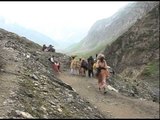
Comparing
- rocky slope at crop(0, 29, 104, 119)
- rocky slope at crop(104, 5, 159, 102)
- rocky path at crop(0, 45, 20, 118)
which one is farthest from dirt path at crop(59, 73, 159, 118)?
rocky slope at crop(104, 5, 159, 102)

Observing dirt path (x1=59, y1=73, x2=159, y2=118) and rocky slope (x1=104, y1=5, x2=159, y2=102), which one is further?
rocky slope (x1=104, y1=5, x2=159, y2=102)

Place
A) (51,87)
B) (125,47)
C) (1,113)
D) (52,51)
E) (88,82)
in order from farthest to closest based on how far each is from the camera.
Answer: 1. (125,47)
2. (52,51)
3. (88,82)
4. (51,87)
5. (1,113)

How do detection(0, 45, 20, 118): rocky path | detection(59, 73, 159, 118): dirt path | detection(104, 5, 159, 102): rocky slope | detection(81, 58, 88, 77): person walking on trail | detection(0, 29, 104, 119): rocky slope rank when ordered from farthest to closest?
detection(104, 5, 159, 102): rocky slope, detection(81, 58, 88, 77): person walking on trail, detection(59, 73, 159, 118): dirt path, detection(0, 29, 104, 119): rocky slope, detection(0, 45, 20, 118): rocky path

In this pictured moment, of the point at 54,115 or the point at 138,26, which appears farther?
the point at 138,26

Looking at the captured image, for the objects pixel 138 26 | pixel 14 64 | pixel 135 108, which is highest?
pixel 138 26

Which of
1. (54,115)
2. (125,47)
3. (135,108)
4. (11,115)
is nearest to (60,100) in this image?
(54,115)

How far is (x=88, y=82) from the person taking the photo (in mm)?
27953

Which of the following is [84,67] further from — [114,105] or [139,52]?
[139,52]

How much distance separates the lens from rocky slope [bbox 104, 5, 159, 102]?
55.4 metres

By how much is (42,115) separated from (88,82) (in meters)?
14.7

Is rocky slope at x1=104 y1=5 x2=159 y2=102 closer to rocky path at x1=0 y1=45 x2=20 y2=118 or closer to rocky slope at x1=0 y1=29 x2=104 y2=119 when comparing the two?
rocky path at x1=0 y1=45 x2=20 y2=118

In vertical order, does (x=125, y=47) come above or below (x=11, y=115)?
above

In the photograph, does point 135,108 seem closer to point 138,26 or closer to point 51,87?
point 51,87

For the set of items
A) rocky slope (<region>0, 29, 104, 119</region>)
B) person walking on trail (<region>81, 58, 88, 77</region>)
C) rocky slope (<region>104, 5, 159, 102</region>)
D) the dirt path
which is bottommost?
the dirt path
